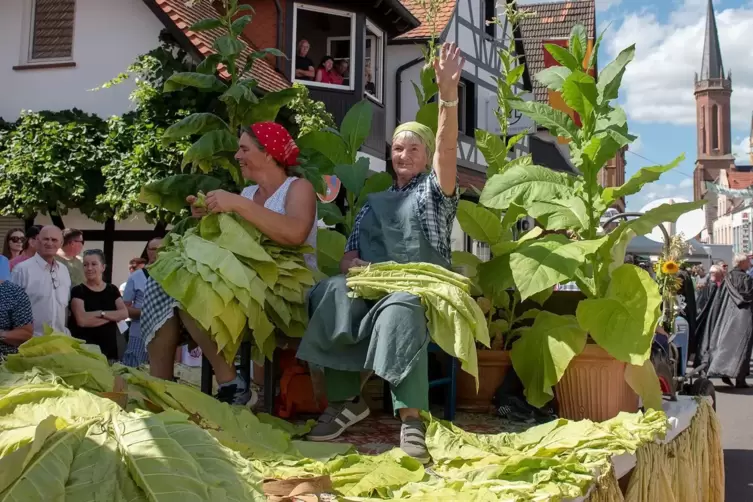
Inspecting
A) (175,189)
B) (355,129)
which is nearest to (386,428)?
(175,189)

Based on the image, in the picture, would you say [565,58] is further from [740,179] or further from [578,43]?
[740,179]

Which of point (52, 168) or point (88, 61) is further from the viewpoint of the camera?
point (88, 61)

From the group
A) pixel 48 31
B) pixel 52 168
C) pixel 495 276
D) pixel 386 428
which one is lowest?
pixel 386 428

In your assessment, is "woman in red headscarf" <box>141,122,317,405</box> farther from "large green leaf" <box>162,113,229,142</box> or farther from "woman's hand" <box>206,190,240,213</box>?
"large green leaf" <box>162,113,229,142</box>

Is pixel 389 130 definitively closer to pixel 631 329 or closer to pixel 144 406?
pixel 631 329

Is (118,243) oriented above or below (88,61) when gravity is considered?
below

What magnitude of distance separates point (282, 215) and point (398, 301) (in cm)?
67

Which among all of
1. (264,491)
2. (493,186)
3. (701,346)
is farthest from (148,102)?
(264,491)

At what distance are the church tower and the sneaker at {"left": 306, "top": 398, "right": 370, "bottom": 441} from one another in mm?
105393

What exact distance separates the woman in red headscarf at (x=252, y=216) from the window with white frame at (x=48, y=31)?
1073cm

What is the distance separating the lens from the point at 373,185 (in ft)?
15.2

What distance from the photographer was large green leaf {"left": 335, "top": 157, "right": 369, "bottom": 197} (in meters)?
4.55

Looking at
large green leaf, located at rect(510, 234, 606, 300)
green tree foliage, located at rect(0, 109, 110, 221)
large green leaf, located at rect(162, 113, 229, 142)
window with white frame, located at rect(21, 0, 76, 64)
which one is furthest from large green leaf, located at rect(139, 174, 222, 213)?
window with white frame, located at rect(21, 0, 76, 64)

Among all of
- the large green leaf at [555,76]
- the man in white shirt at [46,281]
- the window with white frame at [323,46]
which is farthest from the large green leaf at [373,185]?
the window with white frame at [323,46]
